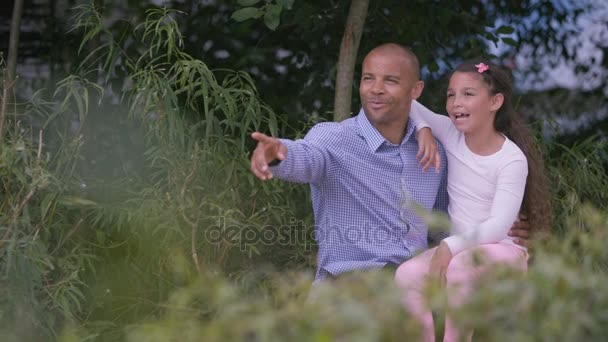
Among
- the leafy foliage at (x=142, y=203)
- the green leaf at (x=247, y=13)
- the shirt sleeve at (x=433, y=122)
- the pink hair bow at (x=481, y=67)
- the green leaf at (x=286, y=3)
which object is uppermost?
the green leaf at (x=286, y=3)

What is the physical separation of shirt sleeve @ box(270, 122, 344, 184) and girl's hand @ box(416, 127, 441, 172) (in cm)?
25

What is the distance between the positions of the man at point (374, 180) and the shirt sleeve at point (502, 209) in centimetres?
22

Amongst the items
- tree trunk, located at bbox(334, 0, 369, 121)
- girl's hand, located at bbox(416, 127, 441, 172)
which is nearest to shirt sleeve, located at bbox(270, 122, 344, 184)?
girl's hand, located at bbox(416, 127, 441, 172)

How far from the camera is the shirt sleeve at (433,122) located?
10.1 ft

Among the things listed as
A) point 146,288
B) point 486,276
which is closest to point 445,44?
point 146,288

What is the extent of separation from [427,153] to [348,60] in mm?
998

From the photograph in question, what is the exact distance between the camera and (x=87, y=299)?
11.0 feet

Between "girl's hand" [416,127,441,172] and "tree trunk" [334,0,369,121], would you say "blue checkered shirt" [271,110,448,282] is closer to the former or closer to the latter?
"girl's hand" [416,127,441,172]

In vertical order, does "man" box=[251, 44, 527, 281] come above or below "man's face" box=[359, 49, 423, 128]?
below

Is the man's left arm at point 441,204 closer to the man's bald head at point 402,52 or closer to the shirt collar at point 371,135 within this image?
the shirt collar at point 371,135

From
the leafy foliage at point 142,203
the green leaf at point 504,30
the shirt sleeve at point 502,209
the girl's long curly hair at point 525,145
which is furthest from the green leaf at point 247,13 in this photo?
the green leaf at point 504,30

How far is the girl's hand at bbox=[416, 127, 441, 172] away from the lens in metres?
2.95

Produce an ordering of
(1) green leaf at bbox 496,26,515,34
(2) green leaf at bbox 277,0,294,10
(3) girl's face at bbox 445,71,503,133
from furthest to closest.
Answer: (1) green leaf at bbox 496,26,515,34 < (2) green leaf at bbox 277,0,294,10 < (3) girl's face at bbox 445,71,503,133

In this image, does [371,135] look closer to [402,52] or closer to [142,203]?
[402,52]
